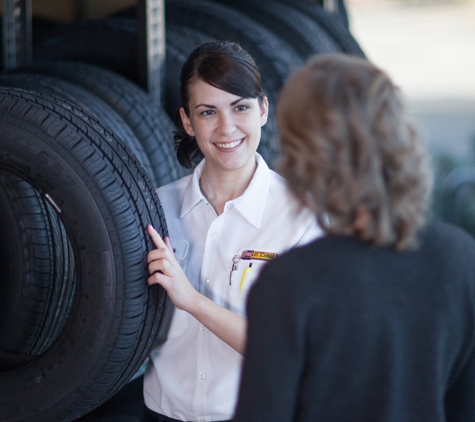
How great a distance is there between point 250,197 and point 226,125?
154mm

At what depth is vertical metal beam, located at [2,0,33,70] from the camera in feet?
8.91

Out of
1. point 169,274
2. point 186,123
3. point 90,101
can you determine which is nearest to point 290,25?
point 90,101

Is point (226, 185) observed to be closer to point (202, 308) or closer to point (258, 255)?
point (258, 255)

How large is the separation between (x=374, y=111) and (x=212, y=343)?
0.67m

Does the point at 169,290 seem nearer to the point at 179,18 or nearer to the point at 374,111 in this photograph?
the point at 374,111

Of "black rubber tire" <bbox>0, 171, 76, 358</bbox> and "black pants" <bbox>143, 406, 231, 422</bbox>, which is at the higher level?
"black rubber tire" <bbox>0, 171, 76, 358</bbox>

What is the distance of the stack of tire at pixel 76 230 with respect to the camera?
49.7 inches

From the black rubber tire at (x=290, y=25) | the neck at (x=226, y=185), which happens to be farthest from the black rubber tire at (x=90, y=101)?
the black rubber tire at (x=290, y=25)

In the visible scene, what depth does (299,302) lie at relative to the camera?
0.72 meters

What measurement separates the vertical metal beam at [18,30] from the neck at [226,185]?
169 cm

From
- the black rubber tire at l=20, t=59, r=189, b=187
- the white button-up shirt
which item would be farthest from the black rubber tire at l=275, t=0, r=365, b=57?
the white button-up shirt

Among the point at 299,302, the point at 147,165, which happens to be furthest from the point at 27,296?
the point at 299,302

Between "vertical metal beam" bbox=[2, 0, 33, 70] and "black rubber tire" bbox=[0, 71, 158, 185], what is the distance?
709mm

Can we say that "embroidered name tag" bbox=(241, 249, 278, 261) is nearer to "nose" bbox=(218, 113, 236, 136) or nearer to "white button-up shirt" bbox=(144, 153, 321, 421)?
"white button-up shirt" bbox=(144, 153, 321, 421)
